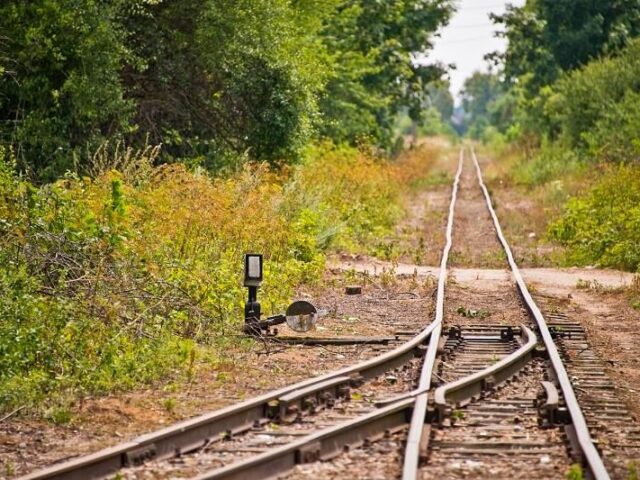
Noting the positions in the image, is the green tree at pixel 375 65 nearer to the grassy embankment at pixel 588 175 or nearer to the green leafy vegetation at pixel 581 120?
the green leafy vegetation at pixel 581 120

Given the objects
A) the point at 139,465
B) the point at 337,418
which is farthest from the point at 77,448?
the point at 337,418

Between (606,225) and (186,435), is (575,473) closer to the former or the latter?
(186,435)

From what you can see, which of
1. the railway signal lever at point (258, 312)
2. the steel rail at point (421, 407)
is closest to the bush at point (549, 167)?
the steel rail at point (421, 407)

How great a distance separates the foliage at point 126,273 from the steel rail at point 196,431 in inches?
47.5

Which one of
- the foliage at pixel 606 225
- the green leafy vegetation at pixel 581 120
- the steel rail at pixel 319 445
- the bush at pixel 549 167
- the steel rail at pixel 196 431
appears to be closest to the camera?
the steel rail at pixel 319 445

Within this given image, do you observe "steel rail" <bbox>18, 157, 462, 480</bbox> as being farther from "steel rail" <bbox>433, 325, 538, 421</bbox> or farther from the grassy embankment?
the grassy embankment

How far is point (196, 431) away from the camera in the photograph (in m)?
7.92

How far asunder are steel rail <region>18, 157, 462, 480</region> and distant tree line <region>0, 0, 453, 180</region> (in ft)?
29.7

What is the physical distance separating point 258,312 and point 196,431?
4.18 m

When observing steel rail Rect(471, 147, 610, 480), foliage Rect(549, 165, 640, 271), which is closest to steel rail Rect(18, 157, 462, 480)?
steel rail Rect(471, 147, 610, 480)

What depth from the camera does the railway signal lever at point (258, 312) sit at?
1196cm

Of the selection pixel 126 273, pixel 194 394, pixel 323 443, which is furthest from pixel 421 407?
pixel 126 273

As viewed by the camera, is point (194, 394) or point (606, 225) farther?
point (606, 225)

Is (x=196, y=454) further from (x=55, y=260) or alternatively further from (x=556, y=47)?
(x=556, y=47)
